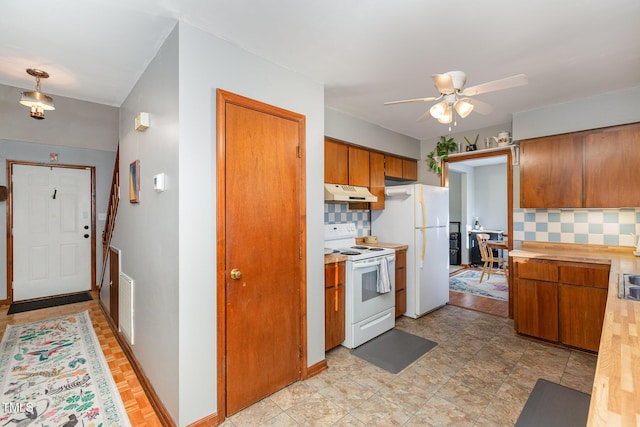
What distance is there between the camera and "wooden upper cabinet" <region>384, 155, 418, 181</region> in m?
4.22

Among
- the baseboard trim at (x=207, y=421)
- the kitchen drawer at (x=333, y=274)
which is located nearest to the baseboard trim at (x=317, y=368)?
the kitchen drawer at (x=333, y=274)

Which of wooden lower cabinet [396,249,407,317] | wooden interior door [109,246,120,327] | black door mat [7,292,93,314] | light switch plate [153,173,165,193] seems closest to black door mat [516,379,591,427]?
wooden lower cabinet [396,249,407,317]

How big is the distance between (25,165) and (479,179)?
9.10m

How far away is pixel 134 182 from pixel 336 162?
200 centimetres

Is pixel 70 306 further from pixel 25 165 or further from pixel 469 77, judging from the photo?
pixel 469 77

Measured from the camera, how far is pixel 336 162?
11.2ft

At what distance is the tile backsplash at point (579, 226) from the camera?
311cm

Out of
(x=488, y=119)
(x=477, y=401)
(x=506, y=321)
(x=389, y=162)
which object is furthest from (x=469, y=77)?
(x=506, y=321)

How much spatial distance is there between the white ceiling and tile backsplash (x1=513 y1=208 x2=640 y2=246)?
1294 millimetres

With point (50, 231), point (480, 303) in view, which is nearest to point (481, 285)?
point (480, 303)

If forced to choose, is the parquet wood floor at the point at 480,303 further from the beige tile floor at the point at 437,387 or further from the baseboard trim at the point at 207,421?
the baseboard trim at the point at 207,421

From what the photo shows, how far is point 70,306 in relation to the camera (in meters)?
4.07

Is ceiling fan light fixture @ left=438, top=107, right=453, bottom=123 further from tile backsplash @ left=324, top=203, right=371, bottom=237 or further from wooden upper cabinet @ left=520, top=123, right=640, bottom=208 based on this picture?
wooden upper cabinet @ left=520, top=123, right=640, bottom=208

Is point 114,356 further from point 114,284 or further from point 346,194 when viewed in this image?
point 346,194
